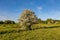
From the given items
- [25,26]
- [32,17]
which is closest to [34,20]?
[32,17]

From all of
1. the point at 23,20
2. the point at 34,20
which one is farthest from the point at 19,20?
the point at 34,20

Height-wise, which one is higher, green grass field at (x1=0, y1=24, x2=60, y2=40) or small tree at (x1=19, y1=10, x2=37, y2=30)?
small tree at (x1=19, y1=10, x2=37, y2=30)

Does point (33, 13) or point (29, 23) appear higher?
point (33, 13)

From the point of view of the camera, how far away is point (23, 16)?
5753 cm

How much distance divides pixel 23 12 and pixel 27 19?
3.63m

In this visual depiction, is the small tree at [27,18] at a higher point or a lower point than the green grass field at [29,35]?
higher

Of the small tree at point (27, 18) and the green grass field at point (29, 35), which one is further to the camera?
the small tree at point (27, 18)

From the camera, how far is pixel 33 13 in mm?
58875

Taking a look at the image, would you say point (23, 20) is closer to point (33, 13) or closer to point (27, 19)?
point (27, 19)

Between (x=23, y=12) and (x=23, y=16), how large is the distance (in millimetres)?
1661

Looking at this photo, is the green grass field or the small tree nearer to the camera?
the green grass field

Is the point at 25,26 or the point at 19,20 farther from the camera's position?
the point at 19,20

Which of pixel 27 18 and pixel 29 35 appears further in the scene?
pixel 27 18

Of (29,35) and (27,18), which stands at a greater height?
(27,18)
